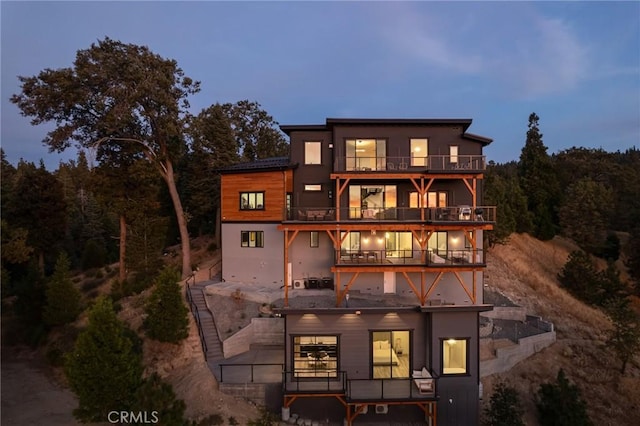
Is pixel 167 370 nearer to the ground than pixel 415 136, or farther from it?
nearer to the ground

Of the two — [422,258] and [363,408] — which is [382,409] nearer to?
[363,408]

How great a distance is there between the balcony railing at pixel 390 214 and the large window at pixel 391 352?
6290mm

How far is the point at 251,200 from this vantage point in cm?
2484

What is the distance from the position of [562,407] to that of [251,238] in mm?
19261

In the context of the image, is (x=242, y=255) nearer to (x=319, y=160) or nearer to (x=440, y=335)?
(x=319, y=160)

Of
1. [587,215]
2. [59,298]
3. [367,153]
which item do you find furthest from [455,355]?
[587,215]

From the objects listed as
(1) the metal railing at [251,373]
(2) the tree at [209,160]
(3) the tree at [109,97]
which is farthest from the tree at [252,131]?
(1) the metal railing at [251,373]

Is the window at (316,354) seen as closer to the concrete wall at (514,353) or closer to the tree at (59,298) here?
the concrete wall at (514,353)

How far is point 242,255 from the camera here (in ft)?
82.6

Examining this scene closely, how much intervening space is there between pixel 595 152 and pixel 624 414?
160ft

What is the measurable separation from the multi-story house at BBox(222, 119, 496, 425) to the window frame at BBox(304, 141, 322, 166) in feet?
0.22

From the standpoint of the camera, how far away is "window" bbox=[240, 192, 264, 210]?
24.6m

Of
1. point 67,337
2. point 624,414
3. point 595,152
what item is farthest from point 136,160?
point 595,152

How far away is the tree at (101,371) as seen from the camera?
12312mm
